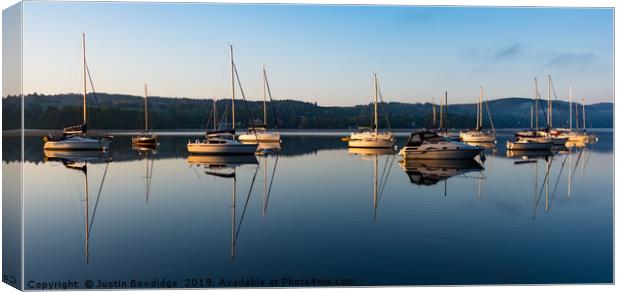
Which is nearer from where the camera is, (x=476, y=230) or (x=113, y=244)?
(x=113, y=244)

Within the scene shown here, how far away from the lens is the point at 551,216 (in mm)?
17484

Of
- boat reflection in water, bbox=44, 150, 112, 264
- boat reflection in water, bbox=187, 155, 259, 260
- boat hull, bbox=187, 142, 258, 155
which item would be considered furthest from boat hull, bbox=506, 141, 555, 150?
boat reflection in water, bbox=44, 150, 112, 264

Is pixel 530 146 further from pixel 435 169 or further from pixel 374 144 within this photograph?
pixel 435 169

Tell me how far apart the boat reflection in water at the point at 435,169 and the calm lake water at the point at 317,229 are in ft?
1.18

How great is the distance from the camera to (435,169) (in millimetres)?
34500

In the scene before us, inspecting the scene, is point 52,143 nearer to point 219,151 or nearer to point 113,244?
point 219,151

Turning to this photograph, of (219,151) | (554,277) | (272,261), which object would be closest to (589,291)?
(554,277)

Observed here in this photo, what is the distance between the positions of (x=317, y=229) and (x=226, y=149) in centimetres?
3125

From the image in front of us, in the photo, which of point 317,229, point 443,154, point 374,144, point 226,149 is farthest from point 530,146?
point 317,229

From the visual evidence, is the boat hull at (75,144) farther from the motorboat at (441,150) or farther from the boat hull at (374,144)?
the motorboat at (441,150)

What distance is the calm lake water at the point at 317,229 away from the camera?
10.4 meters

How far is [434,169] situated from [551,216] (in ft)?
55.9

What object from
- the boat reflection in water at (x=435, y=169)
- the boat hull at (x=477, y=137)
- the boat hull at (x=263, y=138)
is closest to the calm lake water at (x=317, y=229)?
the boat reflection in water at (x=435, y=169)

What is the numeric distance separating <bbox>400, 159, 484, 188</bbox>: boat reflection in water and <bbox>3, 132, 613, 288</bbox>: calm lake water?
360 millimetres
